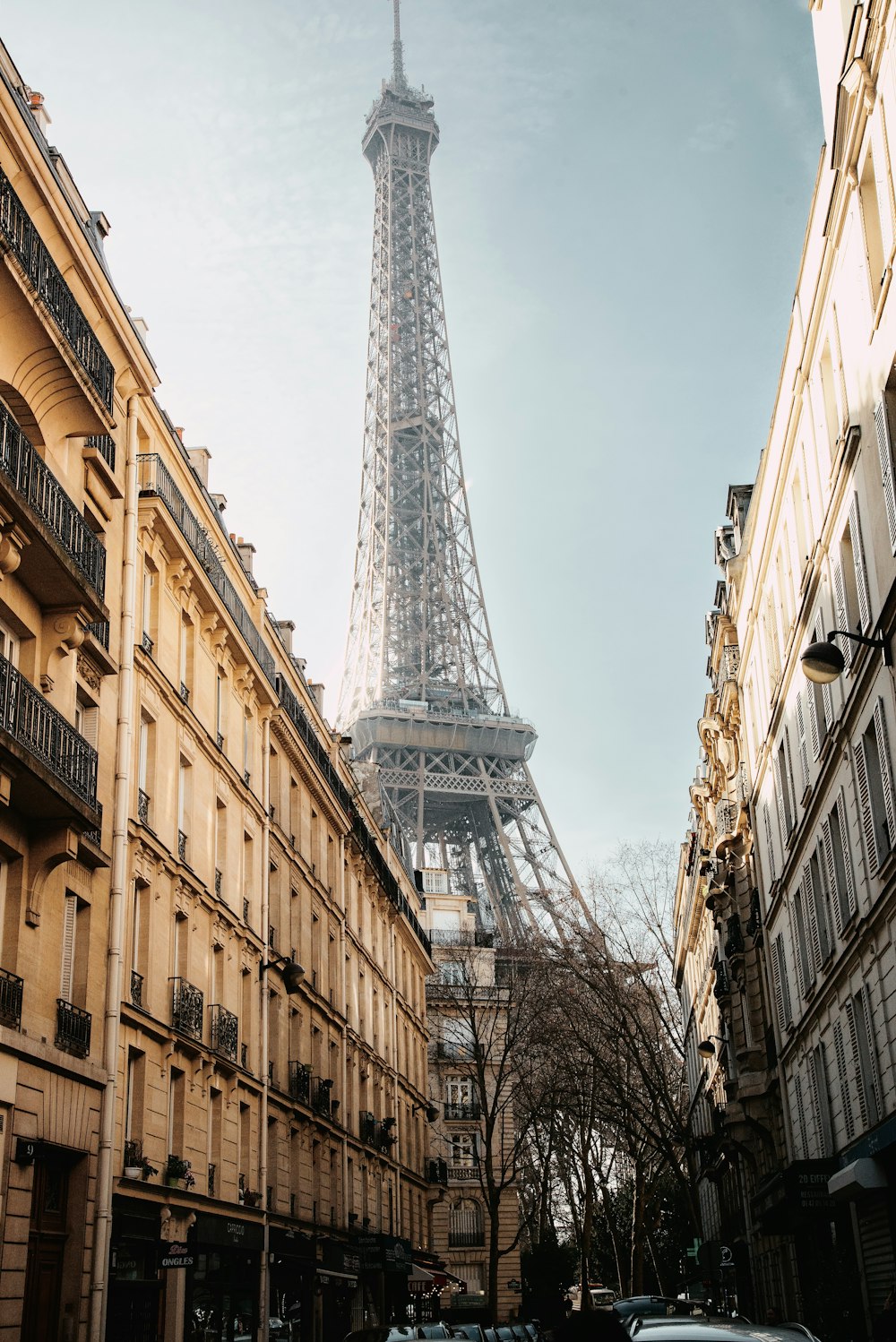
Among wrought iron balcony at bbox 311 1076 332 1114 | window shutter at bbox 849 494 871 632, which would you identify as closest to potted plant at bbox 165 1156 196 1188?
wrought iron balcony at bbox 311 1076 332 1114

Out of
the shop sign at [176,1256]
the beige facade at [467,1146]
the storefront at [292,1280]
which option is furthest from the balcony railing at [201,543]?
the beige facade at [467,1146]

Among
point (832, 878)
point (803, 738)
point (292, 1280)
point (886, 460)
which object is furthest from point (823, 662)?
point (292, 1280)

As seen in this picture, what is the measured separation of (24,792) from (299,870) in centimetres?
1831

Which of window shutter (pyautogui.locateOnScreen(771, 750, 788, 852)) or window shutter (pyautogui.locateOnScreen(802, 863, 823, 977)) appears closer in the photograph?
window shutter (pyautogui.locateOnScreen(802, 863, 823, 977))

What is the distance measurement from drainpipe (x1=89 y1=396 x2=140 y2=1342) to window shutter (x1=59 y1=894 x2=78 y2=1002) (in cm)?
85

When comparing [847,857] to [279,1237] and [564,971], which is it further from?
[564,971]

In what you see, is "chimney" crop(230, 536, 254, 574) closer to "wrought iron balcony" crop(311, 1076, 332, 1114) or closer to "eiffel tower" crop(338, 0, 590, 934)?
"wrought iron balcony" crop(311, 1076, 332, 1114)

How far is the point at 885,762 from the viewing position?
19.4 metres

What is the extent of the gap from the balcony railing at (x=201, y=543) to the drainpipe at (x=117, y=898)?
680mm

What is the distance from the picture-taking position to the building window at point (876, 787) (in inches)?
760

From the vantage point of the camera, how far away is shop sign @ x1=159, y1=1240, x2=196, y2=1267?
2109 centimetres

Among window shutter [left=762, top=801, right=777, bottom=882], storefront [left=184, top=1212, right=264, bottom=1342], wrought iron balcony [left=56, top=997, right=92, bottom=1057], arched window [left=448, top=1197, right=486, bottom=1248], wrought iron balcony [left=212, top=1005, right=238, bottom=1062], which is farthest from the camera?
arched window [left=448, top=1197, right=486, bottom=1248]

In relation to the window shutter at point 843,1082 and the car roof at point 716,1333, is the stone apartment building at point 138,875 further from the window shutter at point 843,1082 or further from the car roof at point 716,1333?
the window shutter at point 843,1082

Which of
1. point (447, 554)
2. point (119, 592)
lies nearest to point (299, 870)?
point (119, 592)
